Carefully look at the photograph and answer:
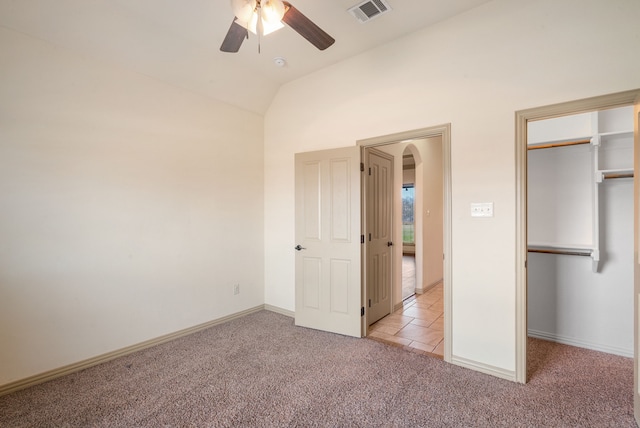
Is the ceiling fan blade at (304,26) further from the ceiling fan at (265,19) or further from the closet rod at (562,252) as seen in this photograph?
the closet rod at (562,252)

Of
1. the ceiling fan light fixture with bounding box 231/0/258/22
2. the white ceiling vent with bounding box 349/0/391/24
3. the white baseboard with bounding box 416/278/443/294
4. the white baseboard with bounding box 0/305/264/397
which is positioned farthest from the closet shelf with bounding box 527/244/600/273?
the white baseboard with bounding box 0/305/264/397

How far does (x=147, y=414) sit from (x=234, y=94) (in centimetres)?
339

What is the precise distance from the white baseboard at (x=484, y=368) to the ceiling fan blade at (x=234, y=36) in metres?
3.16

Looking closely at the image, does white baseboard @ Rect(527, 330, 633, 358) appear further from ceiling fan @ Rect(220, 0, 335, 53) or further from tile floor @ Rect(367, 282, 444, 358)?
ceiling fan @ Rect(220, 0, 335, 53)

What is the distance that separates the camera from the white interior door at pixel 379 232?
3557 mm

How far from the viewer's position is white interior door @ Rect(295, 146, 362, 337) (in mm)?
3303

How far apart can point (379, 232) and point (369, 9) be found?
2403mm

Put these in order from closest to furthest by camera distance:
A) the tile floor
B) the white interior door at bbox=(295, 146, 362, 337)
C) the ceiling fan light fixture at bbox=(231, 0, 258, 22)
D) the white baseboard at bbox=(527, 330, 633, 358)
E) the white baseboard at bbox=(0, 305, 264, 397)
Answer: the ceiling fan light fixture at bbox=(231, 0, 258, 22) → the white baseboard at bbox=(0, 305, 264, 397) → the white baseboard at bbox=(527, 330, 633, 358) → the tile floor → the white interior door at bbox=(295, 146, 362, 337)

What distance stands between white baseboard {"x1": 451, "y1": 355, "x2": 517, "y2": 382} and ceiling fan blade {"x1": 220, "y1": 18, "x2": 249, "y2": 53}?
316 centimetres

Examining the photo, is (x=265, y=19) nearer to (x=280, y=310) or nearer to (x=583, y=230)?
(x=280, y=310)

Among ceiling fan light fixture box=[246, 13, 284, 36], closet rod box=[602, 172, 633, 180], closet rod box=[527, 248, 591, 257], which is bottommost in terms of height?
closet rod box=[527, 248, 591, 257]

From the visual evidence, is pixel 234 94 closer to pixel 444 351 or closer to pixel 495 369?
pixel 444 351

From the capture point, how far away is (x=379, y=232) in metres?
3.82

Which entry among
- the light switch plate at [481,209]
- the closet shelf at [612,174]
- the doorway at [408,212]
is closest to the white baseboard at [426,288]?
the doorway at [408,212]
